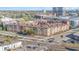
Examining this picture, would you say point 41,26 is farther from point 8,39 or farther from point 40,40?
point 8,39

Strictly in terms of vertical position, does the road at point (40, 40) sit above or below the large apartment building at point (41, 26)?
below

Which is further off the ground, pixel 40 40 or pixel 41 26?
pixel 41 26

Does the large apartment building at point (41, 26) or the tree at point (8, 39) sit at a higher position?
the large apartment building at point (41, 26)

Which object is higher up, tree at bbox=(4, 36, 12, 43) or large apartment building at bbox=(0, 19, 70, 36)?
large apartment building at bbox=(0, 19, 70, 36)

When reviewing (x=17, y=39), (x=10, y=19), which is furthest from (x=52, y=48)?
(x=10, y=19)

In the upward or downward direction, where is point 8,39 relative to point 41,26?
downward

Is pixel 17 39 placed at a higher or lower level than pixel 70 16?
lower

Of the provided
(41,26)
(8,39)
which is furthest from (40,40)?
(8,39)
